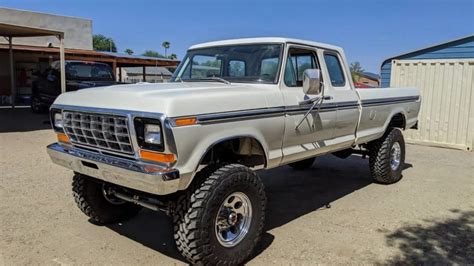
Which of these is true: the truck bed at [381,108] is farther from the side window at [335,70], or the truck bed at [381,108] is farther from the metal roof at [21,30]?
the metal roof at [21,30]

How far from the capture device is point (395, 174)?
686cm

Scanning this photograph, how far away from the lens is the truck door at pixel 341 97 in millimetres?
5203

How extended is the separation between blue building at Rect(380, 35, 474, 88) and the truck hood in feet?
31.2

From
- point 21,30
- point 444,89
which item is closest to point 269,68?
point 444,89

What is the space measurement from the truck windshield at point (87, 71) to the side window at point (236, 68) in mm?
10187

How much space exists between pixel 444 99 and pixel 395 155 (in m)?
5.01

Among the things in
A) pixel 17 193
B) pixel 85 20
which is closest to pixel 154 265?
pixel 17 193

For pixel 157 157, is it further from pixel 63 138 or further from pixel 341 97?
pixel 341 97

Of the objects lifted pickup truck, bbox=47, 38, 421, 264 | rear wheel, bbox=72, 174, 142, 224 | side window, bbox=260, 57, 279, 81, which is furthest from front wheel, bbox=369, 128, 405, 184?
rear wheel, bbox=72, 174, 142, 224

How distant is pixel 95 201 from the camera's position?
183 inches

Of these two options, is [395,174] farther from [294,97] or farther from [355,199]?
[294,97]

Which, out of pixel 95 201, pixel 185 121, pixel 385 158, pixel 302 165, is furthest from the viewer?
pixel 302 165

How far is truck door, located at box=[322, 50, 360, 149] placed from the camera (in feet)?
17.1

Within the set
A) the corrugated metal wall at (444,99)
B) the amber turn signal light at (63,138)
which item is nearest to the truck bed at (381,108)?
the amber turn signal light at (63,138)
